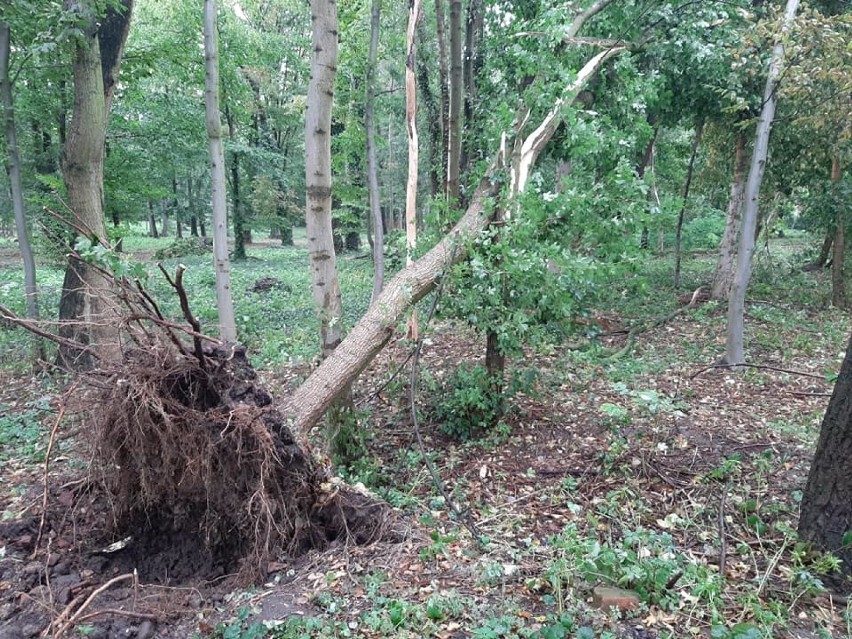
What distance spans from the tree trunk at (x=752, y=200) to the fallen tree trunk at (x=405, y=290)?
193 cm

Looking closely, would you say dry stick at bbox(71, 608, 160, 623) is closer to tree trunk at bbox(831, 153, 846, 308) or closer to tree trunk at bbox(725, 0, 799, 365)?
tree trunk at bbox(725, 0, 799, 365)

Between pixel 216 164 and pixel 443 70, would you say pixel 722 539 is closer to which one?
pixel 216 164

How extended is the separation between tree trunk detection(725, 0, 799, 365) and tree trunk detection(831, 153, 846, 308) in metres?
4.37

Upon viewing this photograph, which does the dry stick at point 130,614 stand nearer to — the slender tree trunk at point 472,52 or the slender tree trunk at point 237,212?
the slender tree trunk at point 472,52

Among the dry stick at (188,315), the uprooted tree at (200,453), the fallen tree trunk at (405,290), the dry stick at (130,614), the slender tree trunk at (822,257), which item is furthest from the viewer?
the slender tree trunk at (822,257)

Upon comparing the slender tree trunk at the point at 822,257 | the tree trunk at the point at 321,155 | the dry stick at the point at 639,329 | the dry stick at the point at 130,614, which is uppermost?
the tree trunk at the point at 321,155

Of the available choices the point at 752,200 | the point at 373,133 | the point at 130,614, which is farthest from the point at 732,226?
the point at 130,614

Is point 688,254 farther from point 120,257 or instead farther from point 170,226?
point 170,226

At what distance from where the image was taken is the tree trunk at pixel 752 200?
5.83 m

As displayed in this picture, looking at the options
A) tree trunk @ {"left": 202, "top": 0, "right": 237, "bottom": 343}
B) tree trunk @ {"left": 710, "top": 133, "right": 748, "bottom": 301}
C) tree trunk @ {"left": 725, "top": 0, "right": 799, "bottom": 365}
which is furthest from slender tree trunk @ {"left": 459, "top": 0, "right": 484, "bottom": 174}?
tree trunk @ {"left": 710, "top": 133, "right": 748, "bottom": 301}

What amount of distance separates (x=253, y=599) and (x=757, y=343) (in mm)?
7997

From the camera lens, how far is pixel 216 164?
6.43 m

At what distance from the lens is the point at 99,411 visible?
10.6 ft

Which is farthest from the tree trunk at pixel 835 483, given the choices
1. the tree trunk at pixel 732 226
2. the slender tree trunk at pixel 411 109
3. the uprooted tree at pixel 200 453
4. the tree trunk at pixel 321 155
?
the tree trunk at pixel 732 226
